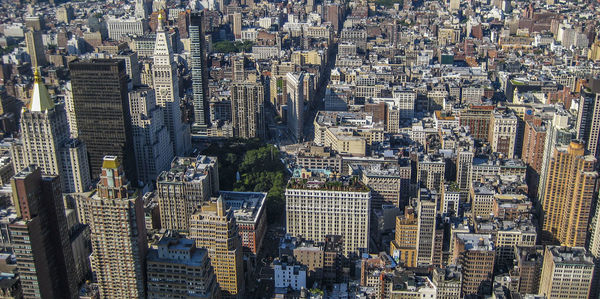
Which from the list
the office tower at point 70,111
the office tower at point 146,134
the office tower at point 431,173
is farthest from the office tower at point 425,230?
the office tower at point 70,111

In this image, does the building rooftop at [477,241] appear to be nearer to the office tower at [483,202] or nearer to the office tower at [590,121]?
the office tower at [483,202]

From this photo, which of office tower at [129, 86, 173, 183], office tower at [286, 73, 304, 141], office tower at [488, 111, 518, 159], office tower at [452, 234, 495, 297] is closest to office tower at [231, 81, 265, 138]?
office tower at [286, 73, 304, 141]

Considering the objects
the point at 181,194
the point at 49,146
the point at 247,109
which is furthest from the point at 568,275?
the point at 247,109

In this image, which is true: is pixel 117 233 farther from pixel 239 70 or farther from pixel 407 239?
pixel 239 70

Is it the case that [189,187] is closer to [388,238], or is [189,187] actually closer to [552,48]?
[388,238]

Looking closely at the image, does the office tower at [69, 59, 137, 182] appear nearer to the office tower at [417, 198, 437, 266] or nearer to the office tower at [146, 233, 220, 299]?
the office tower at [146, 233, 220, 299]

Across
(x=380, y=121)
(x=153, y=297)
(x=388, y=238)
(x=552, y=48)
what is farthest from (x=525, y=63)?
(x=153, y=297)
